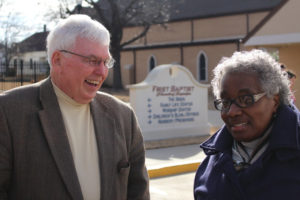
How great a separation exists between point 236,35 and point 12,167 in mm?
38690

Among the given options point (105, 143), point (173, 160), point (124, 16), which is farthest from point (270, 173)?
point (124, 16)

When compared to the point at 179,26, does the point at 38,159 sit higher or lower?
lower

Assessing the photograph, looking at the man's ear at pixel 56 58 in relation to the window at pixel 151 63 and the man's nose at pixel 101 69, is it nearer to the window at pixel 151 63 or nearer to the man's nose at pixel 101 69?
the man's nose at pixel 101 69

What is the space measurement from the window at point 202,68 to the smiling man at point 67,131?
35.2 meters

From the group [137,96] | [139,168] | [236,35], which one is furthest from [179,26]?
[139,168]

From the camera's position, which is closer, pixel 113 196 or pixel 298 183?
pixel 298 183

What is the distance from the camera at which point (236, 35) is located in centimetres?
3991

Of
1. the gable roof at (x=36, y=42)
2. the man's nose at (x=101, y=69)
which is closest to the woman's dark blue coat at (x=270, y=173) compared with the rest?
the man's nose at (x=101, y=69)

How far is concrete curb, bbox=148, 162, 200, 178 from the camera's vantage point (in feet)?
28.7

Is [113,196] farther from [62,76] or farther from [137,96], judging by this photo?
[137,96]

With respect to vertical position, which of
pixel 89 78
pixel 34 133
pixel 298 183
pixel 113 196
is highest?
pixel 89 78

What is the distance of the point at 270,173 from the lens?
2.36 m

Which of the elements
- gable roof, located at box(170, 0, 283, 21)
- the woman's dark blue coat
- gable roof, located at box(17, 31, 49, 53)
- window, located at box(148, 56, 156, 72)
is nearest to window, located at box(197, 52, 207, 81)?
window, located at box(148, 56, 156, 72)

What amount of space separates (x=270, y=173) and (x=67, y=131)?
123 centimetres
